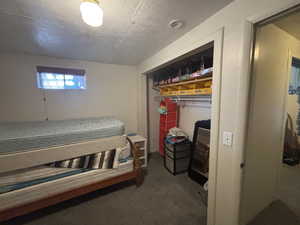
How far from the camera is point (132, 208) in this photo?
174cm

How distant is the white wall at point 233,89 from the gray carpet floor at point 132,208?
0.56 meters

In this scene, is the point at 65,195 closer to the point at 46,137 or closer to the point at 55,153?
the point at 55,153

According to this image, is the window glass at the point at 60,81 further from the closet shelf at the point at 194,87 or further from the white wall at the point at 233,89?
the white wall at the point at 233,89

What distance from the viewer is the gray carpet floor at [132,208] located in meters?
1.56

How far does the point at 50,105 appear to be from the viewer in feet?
8.38

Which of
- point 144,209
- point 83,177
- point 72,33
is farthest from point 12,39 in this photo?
point 144,209

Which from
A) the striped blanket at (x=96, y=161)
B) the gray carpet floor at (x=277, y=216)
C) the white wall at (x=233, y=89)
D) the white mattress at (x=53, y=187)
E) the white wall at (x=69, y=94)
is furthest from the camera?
the white wall at (x=69, y=94)

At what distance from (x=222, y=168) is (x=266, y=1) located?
1.38m

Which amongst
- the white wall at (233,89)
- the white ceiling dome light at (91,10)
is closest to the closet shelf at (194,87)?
the white wall at (233,89)

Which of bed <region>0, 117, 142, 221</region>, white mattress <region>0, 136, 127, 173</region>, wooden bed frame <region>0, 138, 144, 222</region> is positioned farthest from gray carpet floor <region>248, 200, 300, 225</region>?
white mattress <region>0, 136, 127, 173</region>

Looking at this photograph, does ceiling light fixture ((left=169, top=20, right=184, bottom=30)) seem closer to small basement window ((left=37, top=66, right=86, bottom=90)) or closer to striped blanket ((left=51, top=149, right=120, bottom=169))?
striped blanket ((left=51, top=149, right=120, bottom=169))

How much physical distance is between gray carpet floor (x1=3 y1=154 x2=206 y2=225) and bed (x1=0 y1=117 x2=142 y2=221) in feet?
0.81

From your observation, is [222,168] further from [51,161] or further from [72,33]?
[72,33]

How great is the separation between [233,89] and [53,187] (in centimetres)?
230
